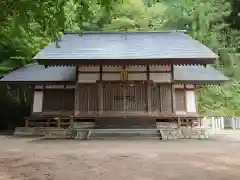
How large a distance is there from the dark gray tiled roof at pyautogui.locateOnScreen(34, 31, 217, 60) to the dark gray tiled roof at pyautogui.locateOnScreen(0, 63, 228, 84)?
1.67m

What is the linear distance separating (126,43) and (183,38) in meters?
3.44

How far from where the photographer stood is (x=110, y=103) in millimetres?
16422

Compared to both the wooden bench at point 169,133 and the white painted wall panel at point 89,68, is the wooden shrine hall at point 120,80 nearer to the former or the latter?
the white painted wall panel at point 89,68

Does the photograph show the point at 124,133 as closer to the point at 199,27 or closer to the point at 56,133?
the point at 56,133

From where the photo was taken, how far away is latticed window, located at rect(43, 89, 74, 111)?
18.3 meters

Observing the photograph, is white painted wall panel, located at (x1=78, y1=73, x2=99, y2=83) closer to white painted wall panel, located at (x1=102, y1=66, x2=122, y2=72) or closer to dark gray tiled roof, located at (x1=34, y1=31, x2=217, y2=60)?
white painted wall panel, located at (x1=102, y1=66, x2=122, y2=72)

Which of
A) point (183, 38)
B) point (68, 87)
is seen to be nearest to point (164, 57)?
point (183, 38)

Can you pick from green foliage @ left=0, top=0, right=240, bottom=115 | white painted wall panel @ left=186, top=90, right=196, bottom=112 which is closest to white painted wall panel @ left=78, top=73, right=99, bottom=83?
green foliage @ left=0, top=0, right=240, bottom=115

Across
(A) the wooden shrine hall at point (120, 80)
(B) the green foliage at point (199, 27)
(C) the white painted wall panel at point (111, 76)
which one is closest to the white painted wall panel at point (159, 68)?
(A) the wooden shrine hall at point (120, 80)

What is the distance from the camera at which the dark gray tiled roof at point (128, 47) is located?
15625 millimetres

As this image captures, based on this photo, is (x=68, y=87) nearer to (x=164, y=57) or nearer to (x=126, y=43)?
(x=126, y=43)

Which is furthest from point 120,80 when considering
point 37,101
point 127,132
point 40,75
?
point 37,101

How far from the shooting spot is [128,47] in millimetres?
17422

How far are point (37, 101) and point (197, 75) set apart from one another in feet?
29.2
